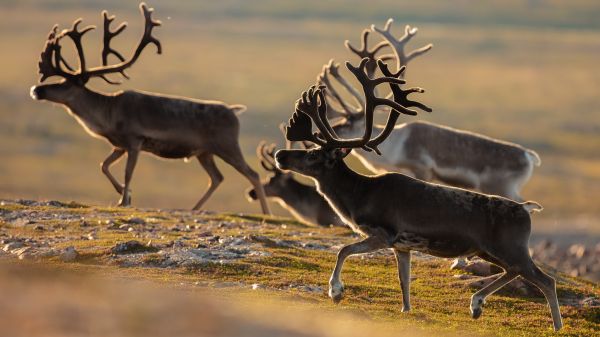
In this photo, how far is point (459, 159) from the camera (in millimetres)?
22031

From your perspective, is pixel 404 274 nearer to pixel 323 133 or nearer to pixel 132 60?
pixel 323 133

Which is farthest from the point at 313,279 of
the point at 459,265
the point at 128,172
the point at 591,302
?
the point at 128,172

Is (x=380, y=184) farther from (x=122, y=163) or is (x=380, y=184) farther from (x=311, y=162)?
(x=122, y=163)

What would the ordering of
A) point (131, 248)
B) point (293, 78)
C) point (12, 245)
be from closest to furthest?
point (131, 248) < point (12, 245) < point (293, 78)

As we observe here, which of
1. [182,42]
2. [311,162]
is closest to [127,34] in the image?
[182,42]

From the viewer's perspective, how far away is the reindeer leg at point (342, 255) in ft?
39.8

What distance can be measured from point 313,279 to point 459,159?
8.69 metres

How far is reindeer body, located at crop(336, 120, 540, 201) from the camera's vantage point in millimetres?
21969

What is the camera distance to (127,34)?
114688 mm

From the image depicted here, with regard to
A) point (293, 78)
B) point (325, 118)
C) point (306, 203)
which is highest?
point (293, 78)

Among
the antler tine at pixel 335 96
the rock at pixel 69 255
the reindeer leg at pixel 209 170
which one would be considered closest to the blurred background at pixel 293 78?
the antler tine at pixel 335 96

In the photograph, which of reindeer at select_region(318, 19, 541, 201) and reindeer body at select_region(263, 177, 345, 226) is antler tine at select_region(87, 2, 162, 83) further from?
reindeer body at select_region(263, 177, 345, 226)

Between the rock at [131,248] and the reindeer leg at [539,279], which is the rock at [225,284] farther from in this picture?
the reindeer leg at [539,279]

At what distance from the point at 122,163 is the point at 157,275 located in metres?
42.6
